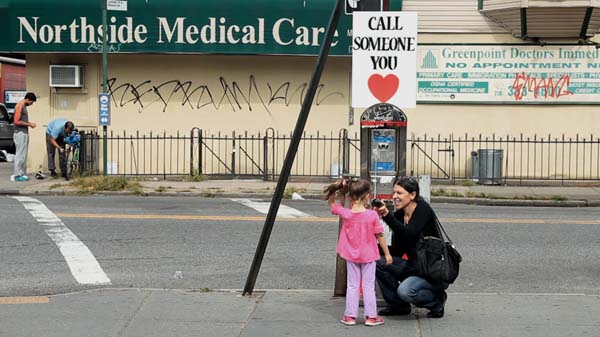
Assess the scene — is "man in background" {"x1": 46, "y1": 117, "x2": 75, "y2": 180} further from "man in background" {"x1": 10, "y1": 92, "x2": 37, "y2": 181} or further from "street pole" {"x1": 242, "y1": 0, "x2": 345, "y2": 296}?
"street pole" {"x1": 242, "y1": 0, "x2": 345, "y2": 296}

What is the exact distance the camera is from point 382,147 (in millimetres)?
7898

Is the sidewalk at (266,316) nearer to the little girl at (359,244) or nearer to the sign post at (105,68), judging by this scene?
the little girl at (359,244)

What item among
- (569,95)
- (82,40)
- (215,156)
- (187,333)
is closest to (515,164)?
(569,95)

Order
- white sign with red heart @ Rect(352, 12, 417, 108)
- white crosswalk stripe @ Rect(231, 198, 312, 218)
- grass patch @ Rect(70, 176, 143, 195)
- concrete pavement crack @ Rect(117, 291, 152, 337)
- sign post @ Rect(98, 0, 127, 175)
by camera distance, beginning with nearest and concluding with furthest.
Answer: concrete pavement crack @ Rect(117, 291, 152, 337) → white sign with red heart @ Rect(352, 12, 417, 108) → white crosswalk stripe @ Rect(231, 198, 312, 218) → grass patch @ Rect(70, 176, 143, 195) → sign post @ Rect(98, 0, 127, 175)

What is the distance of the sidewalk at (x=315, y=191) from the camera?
17.8 metres

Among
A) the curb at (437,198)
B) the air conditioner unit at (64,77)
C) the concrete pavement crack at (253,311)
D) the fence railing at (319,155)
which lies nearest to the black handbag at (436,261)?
the concrete pavement crack at (253,311)

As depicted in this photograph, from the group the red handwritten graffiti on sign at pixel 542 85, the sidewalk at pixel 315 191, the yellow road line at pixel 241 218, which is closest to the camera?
the yellow road line at pixel 241 218

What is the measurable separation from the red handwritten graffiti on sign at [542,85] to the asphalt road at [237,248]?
5.43 m

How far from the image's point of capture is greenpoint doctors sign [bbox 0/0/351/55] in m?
20.3

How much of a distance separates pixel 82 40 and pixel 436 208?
9.23 metres

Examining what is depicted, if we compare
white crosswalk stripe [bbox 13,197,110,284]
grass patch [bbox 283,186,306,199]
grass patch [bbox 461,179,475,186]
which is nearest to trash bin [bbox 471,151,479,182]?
grass patch [bbox 461,179,475,186]

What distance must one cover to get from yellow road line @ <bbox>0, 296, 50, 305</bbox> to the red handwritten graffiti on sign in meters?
14.7

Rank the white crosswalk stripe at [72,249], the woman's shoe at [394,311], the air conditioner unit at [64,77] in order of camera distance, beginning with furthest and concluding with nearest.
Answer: the air conditioner unit at [64,77] → the white crosswalk stripe at [72,249] → the woman's shoe at [394,311]

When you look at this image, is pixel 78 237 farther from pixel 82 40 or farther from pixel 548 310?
pixel 82 40
